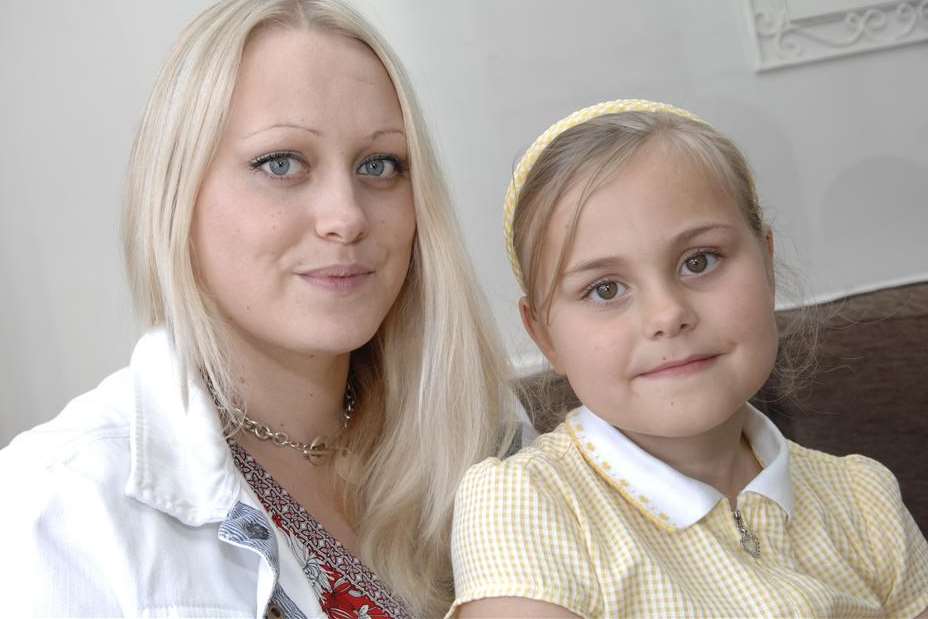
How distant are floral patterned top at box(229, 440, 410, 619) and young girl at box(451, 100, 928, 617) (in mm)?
235

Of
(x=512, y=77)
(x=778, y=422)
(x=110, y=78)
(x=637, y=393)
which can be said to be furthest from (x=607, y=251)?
(x=110, y=78)

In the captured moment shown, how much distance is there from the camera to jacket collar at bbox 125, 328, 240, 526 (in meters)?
1.36

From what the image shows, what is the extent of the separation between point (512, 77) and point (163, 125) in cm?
99

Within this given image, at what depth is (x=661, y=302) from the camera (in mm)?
1252

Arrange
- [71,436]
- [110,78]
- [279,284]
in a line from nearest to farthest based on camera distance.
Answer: [71,436] → [279,284] → [110,78]

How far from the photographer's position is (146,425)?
143 centimetres

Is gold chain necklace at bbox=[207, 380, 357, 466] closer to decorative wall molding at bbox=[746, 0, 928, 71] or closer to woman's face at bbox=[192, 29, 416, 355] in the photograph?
woman's face at bbox=[192, 29, 416, 355]

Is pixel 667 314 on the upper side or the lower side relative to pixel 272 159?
lower

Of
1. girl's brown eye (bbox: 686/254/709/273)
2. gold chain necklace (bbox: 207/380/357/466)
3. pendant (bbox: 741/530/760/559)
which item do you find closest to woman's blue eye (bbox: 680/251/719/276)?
girl's brown eye (bbox: 686/254/709/273)

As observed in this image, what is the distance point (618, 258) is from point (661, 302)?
0.24ft

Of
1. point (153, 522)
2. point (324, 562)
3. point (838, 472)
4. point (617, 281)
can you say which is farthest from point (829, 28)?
point (153, 522)

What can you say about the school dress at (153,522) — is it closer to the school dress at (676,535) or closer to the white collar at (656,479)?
the school dress at (676,535)

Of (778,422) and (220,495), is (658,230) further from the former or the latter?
(778,422)

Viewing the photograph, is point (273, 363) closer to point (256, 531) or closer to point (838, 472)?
point (256, 531)
